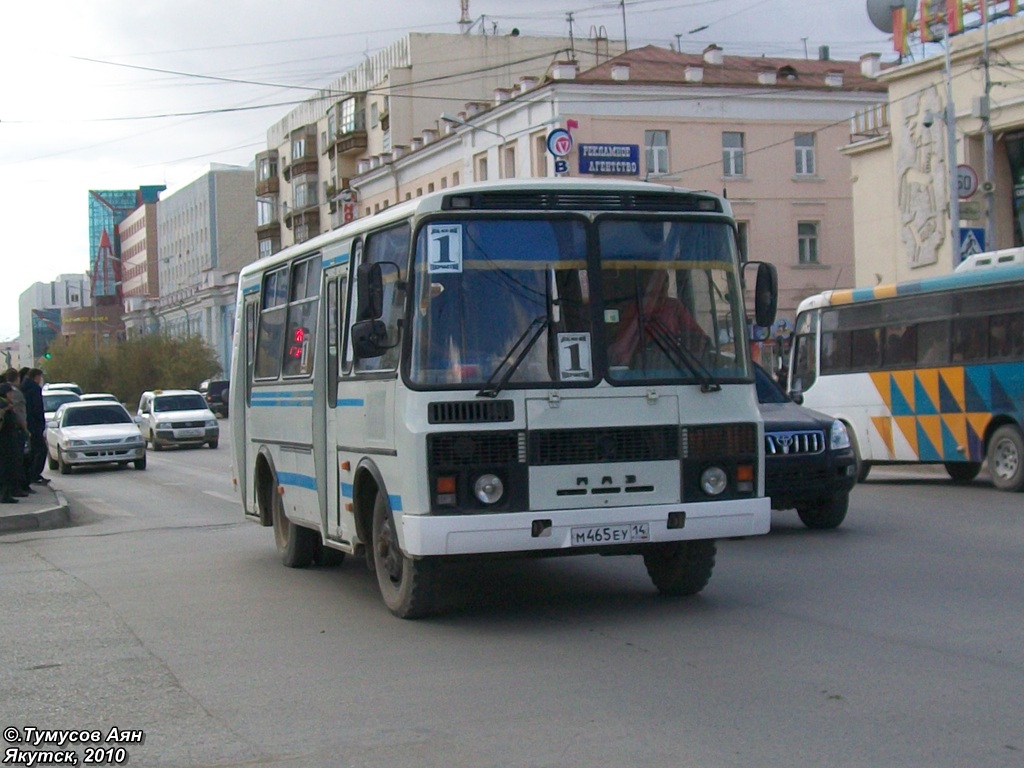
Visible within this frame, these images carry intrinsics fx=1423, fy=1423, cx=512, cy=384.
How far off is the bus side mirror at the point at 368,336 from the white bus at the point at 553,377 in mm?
12

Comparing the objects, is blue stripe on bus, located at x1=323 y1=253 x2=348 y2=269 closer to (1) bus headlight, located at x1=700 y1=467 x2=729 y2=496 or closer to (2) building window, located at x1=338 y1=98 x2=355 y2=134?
(1) bus headlight, located at x1=700 y1=467 x2=729 y2=496

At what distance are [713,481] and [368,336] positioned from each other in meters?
2.43

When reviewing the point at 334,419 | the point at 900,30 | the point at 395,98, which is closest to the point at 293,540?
the point at 334,419

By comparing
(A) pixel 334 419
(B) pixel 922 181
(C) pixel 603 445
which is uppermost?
(B) pixel 922 181

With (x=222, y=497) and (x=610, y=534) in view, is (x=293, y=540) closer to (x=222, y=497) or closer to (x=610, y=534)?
(x=610, y=534)

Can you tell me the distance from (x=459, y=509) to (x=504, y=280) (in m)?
1.47

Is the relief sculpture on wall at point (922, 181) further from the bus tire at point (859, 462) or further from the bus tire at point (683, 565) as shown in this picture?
the bus tire at point (683, 565)

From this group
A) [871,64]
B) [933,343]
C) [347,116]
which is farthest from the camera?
[347,116]

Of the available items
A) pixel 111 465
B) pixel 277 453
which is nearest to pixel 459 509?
pixel 277 453

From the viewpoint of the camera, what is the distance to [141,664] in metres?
8.38

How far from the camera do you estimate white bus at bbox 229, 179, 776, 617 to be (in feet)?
29.0

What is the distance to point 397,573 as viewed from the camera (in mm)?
9594

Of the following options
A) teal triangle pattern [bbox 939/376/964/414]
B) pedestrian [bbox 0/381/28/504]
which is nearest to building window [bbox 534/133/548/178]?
teal triangle pattern [bbox 939/376/964/414]

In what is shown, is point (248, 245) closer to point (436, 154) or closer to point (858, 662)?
point (436, 154)
